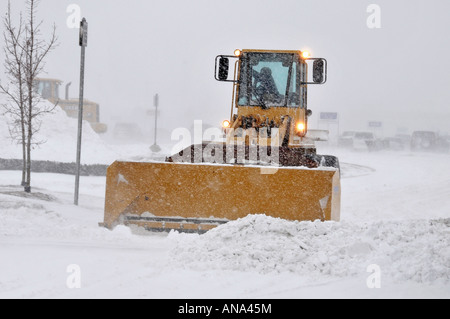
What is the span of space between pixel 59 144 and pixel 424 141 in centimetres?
2931

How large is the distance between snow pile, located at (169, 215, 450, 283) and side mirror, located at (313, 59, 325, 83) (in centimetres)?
336

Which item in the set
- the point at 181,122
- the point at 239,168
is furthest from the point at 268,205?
the point at 181,122

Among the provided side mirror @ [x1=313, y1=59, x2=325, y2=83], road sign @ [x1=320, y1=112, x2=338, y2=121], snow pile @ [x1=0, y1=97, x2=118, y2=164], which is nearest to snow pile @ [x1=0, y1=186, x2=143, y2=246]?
side mirror @ [x1=313, y1=59, x2=325, y2=83]

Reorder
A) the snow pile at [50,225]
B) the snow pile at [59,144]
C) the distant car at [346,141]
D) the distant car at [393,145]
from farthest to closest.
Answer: the distant car at [393,145], the distant car at [346,141], the snow pile at [59,144], the snow pile at [50,225]

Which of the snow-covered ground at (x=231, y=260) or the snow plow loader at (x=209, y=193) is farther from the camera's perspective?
the snow plow loader at (x=209, y=193)

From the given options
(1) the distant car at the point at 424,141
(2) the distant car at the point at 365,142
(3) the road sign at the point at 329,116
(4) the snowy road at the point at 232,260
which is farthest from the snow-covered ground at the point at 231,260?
(3) the road sign at the point at 329,116

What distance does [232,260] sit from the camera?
537 centimetres

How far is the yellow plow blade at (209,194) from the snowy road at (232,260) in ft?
0.87

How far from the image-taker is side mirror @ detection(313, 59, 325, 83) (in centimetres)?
891

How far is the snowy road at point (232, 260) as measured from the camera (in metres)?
4.59

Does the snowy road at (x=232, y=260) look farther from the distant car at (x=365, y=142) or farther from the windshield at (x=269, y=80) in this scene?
the distant car at (x=365, y=142)

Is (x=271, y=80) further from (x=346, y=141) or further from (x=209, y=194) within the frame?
(x=346, y=141)

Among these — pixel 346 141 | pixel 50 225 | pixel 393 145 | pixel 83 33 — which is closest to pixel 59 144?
pixel 83 33
